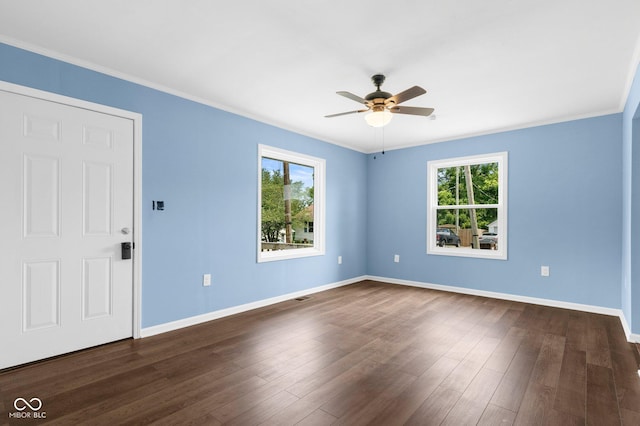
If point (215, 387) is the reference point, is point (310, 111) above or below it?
above

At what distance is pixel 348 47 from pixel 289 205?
2891 mm

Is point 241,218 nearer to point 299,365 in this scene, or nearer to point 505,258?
point 299,365

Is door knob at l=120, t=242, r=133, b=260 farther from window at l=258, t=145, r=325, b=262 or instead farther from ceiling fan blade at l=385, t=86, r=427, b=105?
ceiling fan blade at l=385, t=86, r=427, b=105

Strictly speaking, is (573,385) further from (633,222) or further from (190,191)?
(190,191)

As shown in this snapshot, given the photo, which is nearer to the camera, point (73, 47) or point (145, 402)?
point (145, 402)

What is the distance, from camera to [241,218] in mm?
4199

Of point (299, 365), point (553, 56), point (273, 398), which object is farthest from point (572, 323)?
point (273, 398)

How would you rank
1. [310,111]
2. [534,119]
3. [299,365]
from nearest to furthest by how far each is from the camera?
[299,365] → [310,111] → [534,119]

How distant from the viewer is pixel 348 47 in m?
2.61

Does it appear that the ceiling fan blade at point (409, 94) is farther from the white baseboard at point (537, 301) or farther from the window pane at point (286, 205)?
the white baseboard at point (537, 301)

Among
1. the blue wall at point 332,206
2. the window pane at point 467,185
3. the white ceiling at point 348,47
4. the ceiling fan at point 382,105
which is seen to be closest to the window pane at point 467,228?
the window pane at point 467,185

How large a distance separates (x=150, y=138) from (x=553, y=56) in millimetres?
3715

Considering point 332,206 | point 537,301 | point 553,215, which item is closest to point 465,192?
point 553,215

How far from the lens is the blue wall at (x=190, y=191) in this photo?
2.98 metres
